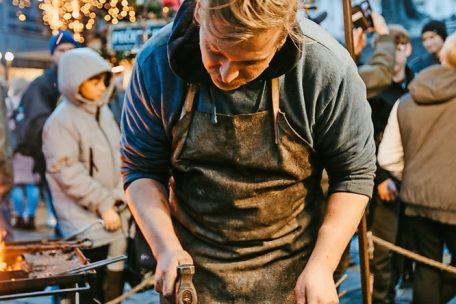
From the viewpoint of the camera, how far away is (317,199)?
2531 mm

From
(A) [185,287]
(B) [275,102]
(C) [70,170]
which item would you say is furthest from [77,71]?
(A) [185,287]

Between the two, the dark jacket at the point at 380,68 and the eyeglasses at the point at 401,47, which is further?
the eyeglasses at the point at 401,47

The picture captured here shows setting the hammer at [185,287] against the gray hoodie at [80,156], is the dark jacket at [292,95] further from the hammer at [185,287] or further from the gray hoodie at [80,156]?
the gray hoodie at [80,156]

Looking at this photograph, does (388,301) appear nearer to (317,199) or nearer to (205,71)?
(317,199)

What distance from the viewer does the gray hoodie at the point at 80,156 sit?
4.86m

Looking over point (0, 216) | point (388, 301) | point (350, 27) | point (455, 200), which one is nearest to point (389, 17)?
point (388, 301)

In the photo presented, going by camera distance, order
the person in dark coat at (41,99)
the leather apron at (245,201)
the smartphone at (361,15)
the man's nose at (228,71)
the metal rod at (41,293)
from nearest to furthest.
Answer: the man's nose at (228,71) → the leather apron at (245,201) → the metal rod at (41,293) → the smartphone at (361,15) → the person in dark coat at (41,99)

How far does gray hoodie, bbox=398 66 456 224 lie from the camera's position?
187 inches

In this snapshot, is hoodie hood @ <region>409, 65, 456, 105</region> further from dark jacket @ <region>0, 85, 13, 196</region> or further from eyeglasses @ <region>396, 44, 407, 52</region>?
dark jacket @ <region>0, 85, 13, 196</region>

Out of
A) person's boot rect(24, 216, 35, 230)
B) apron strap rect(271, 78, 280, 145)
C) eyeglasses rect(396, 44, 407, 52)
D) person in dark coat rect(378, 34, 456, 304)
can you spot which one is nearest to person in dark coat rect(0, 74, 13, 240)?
person in dark coat rect(378, 34, 456, 304)

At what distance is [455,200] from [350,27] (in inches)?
86.4

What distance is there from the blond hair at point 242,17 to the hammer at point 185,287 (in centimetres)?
71

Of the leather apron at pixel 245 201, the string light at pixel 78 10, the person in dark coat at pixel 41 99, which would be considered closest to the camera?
the leather apron at pixel 245 201

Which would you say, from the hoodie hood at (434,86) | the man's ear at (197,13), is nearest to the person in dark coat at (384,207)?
the hoodie hood at (434,86)
